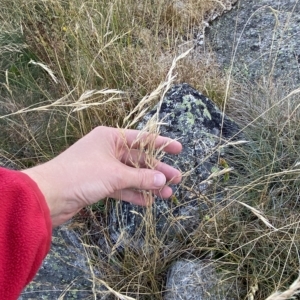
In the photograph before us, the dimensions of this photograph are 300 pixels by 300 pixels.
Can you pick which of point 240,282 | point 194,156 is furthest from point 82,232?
point 240,282

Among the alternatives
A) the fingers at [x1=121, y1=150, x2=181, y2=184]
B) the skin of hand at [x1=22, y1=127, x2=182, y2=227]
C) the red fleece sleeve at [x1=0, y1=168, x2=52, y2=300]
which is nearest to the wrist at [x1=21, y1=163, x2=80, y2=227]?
the skin of hand at [x1=22, y1=127, x2=182, y2=227]

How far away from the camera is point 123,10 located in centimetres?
285

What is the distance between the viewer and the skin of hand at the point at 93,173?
4.47 feet

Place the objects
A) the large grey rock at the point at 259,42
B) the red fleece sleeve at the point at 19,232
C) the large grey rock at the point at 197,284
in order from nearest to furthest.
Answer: the red fleece sleeve at the point at 19,232, the large grey rock at the point at 197,284, the large grey rock at the point at 259,42

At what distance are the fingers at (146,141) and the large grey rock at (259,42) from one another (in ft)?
3.81

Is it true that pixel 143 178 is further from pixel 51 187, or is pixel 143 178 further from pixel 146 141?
pixel 51 187

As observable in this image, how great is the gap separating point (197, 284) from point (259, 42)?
2.11 meters

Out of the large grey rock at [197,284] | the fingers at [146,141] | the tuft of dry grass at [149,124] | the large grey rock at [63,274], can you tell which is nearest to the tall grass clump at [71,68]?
the tuft of dry grass at [149,124]

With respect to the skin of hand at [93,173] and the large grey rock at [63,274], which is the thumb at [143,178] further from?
the large grey rock at [63,274]

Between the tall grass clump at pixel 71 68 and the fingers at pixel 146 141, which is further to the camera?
the tall grass clump at pixel 71 68

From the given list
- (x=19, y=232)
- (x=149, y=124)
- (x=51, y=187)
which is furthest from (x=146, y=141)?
(x=19, y=232)

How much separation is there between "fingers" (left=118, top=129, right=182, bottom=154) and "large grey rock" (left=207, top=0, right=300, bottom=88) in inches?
45.7

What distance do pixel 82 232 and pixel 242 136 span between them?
2.83ft

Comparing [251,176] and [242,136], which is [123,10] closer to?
[242,136]
